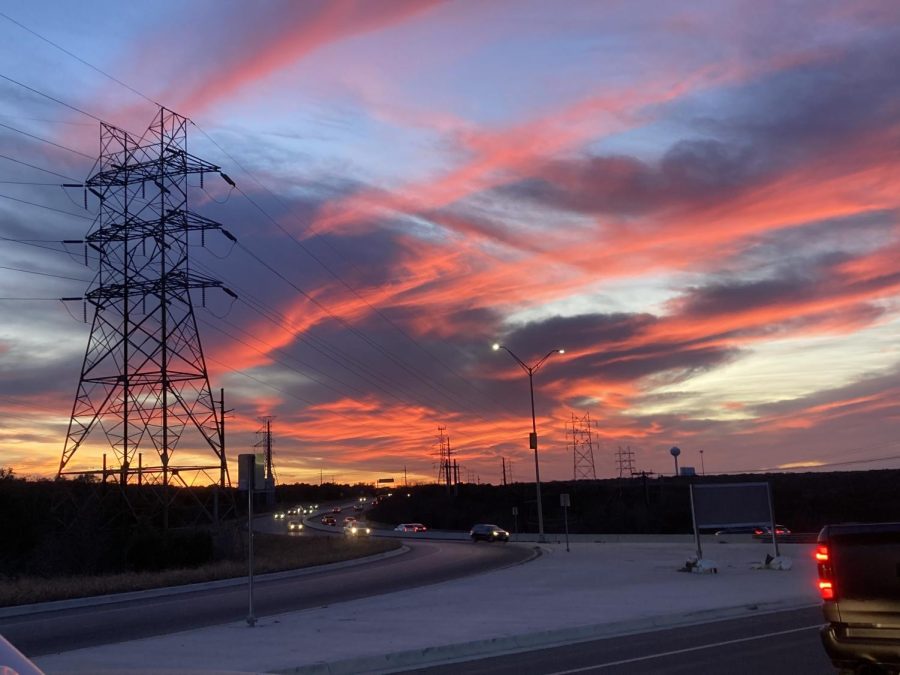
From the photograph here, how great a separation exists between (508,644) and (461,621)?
2.74 metres

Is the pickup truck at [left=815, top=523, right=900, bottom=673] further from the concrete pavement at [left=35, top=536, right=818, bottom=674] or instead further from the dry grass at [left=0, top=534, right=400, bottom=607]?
the dry grass at [left=0, top=534, right=400, bottom=607]

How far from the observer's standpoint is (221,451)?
4372 cm

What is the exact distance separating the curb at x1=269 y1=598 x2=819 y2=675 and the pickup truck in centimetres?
567

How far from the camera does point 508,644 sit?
542 inches

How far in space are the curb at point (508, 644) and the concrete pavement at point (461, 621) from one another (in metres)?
0.02

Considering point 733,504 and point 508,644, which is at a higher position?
point 733,504

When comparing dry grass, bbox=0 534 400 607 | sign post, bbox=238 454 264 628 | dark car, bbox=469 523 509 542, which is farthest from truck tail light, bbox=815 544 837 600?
dark car, bbox=469 523 509 542

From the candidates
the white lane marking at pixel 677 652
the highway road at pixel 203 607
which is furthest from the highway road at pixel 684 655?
the highway road at pixel 203 607

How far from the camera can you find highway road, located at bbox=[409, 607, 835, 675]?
37.1 ft

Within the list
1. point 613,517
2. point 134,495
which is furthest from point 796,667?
point 613,517

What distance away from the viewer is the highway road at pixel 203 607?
57.1 feet

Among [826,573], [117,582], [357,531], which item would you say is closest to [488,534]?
[357,531]

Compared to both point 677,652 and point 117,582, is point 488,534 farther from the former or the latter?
point 677,652

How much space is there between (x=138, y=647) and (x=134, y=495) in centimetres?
3929
